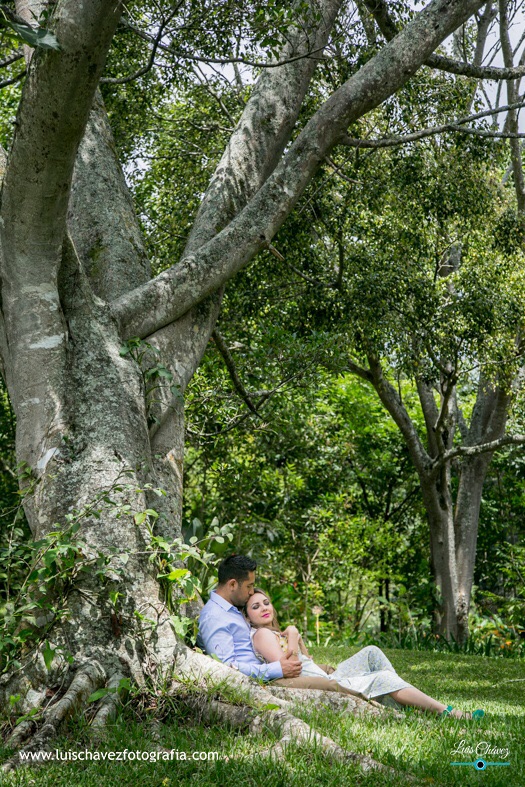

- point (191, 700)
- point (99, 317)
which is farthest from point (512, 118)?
point (191, 700)

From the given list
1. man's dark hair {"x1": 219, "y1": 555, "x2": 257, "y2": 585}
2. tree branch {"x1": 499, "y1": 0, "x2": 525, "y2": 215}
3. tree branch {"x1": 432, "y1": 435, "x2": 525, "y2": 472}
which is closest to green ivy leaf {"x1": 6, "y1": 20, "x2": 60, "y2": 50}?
man's dark hair {"x1": 219, "y1": 555, "x2": 257, "y2": 585}

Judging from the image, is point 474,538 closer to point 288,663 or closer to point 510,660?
point 510,660

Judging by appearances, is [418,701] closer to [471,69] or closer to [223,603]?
[223,603]

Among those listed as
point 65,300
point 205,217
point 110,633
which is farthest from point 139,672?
point 205,217

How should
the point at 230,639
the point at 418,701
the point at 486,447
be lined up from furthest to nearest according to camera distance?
the point at 486,447
the point at 230,639
the point at 418,701

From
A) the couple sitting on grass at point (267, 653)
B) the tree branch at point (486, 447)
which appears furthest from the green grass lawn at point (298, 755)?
the tree branch at point (486, 447)

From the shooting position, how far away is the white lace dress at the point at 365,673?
4629mm

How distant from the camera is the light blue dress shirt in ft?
15.0

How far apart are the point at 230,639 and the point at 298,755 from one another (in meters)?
1.40

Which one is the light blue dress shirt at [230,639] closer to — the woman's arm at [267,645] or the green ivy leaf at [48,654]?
the woman's arm at [267,645]

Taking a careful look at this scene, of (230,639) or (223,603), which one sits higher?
(223,603)

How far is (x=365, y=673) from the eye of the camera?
15.8 ft
